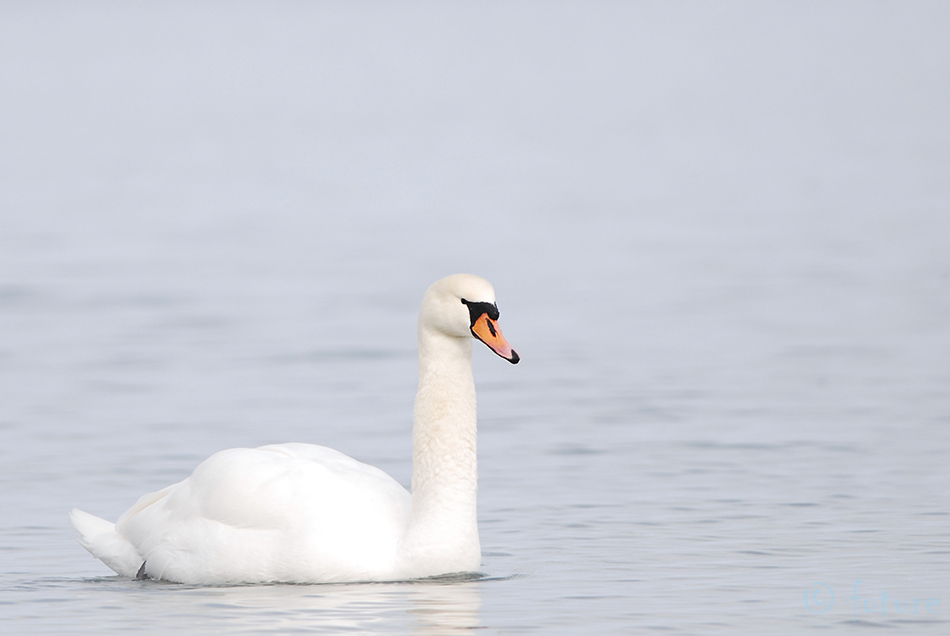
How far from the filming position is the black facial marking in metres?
9.16

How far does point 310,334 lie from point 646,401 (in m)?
5.16

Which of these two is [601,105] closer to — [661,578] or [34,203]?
[34,203]

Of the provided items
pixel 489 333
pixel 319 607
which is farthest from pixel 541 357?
pixel 319 607

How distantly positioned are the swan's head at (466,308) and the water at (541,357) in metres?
1.23

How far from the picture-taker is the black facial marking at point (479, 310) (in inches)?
361

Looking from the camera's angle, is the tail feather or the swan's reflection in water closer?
the swan's reflection in water

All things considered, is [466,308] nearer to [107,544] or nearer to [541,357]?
[107,544]

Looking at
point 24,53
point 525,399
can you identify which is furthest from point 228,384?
point 24,53

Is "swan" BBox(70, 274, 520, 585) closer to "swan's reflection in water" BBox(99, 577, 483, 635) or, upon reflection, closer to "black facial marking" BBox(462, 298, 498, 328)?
"black facial marking" BBox(462, 298, 498, 328)

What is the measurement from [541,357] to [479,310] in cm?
839

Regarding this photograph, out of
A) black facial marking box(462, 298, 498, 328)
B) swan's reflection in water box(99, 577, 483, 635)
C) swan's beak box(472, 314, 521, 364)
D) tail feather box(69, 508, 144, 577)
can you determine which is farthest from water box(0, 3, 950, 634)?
black facial marking box(462, 298, 498, 328)

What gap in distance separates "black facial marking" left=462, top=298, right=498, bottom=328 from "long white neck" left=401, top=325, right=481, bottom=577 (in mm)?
349

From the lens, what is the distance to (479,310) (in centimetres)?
920

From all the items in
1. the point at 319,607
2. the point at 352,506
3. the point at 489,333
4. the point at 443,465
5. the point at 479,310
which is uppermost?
the point at 479,310
